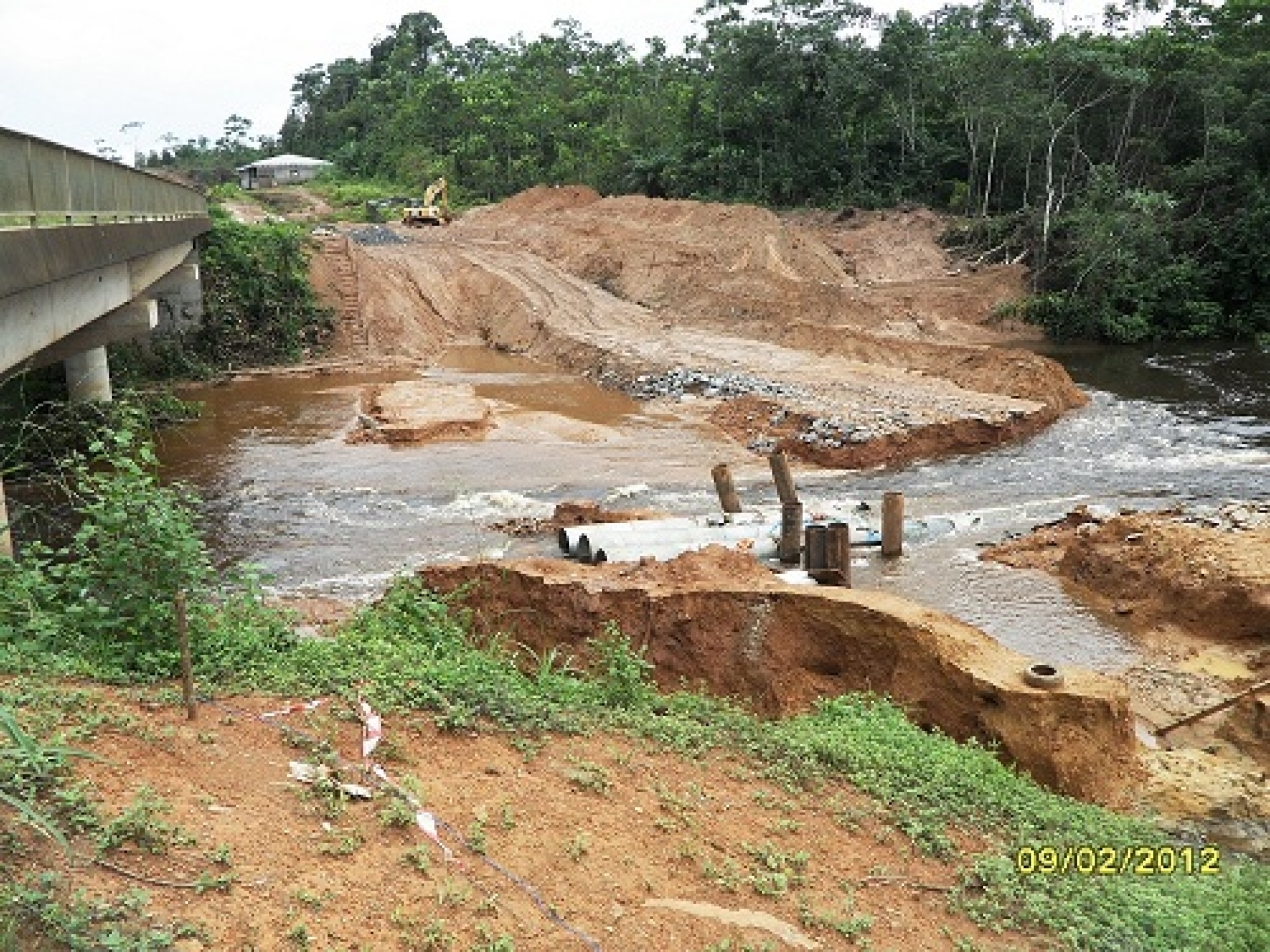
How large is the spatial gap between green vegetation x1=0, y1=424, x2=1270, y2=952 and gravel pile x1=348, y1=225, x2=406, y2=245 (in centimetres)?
3267

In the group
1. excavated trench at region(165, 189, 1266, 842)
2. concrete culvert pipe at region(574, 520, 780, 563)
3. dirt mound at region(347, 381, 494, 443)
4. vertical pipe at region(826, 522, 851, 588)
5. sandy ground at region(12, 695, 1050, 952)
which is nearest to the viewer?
sandy ground at region(12, 695, 1050, 952)

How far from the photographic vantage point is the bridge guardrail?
9141 mm

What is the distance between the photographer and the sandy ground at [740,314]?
75.3 feet

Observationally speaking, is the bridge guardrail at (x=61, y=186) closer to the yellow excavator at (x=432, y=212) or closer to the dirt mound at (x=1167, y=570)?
the dirt mound at (x=1167, y=570)

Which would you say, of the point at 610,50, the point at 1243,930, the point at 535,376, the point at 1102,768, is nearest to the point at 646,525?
the point at 1102,768

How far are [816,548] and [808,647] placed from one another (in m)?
3.17

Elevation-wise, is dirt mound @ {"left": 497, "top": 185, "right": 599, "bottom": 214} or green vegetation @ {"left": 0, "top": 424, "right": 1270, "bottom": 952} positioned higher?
dirt mound @ {"left": 497, "top": 185, "right": 599, "bottom": 214}

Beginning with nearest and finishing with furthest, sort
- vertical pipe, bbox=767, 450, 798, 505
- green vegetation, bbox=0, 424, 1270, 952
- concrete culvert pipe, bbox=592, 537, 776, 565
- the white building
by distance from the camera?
1. green vegetation, bbox=0, 424, 1270, 952
2. concrete culvert pipe, bbox=592, 537, 776, 565
3. vertical pipe, bbox=767, 450, 798, 505
4. the white building

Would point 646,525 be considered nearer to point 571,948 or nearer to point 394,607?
point 394,607

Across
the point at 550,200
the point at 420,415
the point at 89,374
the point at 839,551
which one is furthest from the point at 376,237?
the point at 839,551

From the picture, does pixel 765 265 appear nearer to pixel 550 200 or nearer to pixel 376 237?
pixel 550 200

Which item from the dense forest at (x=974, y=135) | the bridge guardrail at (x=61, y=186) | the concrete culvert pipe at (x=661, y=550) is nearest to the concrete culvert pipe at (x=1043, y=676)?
the concrete culvert pipe at (x=661, y=550)

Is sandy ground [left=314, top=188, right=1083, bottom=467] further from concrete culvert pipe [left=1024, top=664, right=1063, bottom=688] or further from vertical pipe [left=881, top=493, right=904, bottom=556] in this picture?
concrete culvert pipe [left=1024, top=664, right=1063, bottom=688]

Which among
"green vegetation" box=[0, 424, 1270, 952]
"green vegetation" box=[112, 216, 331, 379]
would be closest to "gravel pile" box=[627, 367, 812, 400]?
"green vegetation" box=[112, 216, 331, 379]
